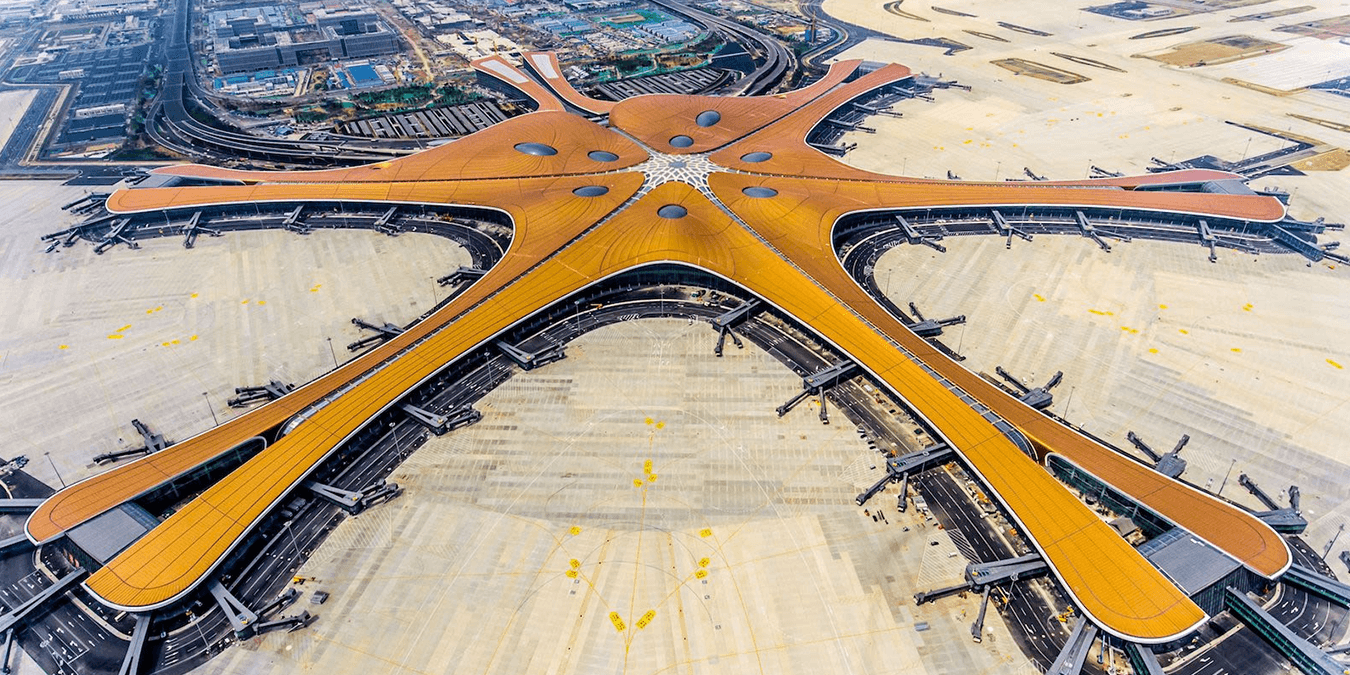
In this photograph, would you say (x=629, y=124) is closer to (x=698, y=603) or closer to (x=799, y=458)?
(x=799, y=458)

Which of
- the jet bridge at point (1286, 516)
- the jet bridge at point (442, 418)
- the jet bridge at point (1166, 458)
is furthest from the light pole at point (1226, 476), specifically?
the jet bridge at point (442, 418)

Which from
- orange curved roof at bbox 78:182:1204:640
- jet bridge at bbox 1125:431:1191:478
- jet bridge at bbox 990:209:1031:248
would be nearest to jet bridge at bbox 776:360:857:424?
orange curved roof at bbox 78:182:1204:640

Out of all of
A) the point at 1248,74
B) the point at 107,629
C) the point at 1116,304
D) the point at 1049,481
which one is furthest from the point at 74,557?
the point at 1248,74

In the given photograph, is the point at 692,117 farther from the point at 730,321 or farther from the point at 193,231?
the point at 193,231

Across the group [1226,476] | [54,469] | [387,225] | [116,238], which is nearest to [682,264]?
[387,225]

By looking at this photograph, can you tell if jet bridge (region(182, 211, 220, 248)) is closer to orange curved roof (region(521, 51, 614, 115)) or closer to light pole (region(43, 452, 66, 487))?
light pole (region(43, 452, 66, 487))
